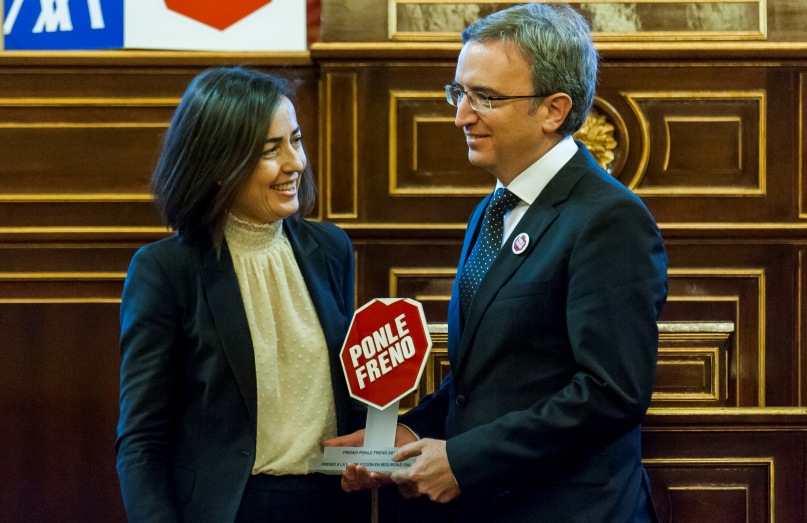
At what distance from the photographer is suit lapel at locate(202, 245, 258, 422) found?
1.90 m

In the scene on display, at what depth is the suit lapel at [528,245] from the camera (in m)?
1.83

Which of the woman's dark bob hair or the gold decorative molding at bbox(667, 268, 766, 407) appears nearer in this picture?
the woman's dark bob hair

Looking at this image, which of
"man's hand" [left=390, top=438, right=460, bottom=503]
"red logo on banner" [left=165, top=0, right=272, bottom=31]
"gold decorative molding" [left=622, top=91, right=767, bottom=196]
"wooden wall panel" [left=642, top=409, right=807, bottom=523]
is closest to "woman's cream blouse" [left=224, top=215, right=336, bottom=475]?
"man's hand" [left=390, top=438, right=460, bottom=503]

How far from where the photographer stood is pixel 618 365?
5.55 ft

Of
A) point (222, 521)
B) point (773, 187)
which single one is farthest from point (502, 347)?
point (773, 187)

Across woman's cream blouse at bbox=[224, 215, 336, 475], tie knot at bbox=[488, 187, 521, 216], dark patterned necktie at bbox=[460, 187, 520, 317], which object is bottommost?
woman's cream blouse at bbox=[224, 215, 336, 475]

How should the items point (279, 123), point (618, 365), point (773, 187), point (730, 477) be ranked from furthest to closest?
point (773, 187), point (730, 477), point (279, 123), point (618, 365)

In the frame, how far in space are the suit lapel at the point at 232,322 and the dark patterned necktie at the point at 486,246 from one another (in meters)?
0.43

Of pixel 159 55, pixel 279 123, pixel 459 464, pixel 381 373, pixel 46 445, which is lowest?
pixel 46 445

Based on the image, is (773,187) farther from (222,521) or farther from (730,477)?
(222,521)

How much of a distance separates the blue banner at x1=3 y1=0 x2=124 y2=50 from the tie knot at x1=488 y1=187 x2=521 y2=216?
6.96ft

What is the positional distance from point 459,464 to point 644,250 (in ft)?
1.62

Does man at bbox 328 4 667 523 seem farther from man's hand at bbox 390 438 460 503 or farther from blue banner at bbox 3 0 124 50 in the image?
blue banner at bbox 3 0 124 50

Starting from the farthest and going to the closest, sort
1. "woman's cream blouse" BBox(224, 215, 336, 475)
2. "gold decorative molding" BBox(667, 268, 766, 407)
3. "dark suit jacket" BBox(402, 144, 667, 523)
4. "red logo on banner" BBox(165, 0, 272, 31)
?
"red logo on banner" BBox(165, 0, 272, 31) → "gold decorative molding" BBox(667, 268, 766, 407) → "woman's cream blouse" BBox(224, 215, 336, 475) → "dark suit jacket" BBox(402, 144, 667, 523)
